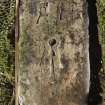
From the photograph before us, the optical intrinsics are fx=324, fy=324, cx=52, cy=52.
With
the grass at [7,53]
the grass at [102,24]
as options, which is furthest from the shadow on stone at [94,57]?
the grass at [7,53]

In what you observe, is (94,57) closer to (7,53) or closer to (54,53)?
(54,53)

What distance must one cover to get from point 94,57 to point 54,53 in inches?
8.0

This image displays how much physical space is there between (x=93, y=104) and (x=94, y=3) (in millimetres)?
514

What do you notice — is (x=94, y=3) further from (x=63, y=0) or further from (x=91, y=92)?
(x=91, y=92)

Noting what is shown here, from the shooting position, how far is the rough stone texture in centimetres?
159

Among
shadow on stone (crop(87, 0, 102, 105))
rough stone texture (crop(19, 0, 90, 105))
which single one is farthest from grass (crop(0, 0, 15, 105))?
shadow on stone (crop(87, 0, 102, 105))

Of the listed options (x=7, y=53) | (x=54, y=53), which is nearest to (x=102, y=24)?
(x=54, y=53)

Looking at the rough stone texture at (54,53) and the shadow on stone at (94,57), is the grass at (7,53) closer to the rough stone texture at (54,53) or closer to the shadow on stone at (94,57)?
the rough stone texture at (54,53)

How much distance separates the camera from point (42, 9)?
5.39 feet

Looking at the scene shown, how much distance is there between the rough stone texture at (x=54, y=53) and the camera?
1595 mm

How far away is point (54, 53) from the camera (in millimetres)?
1616

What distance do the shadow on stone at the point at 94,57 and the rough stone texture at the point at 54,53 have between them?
31mm

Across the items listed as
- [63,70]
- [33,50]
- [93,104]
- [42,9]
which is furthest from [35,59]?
[93,104]

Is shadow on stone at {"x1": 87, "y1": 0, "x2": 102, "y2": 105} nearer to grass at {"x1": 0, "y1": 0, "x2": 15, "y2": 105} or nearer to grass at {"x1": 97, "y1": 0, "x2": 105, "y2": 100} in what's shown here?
grass at {"x1": 97, "y1": 0, "x2": 105, "y2": 100}
